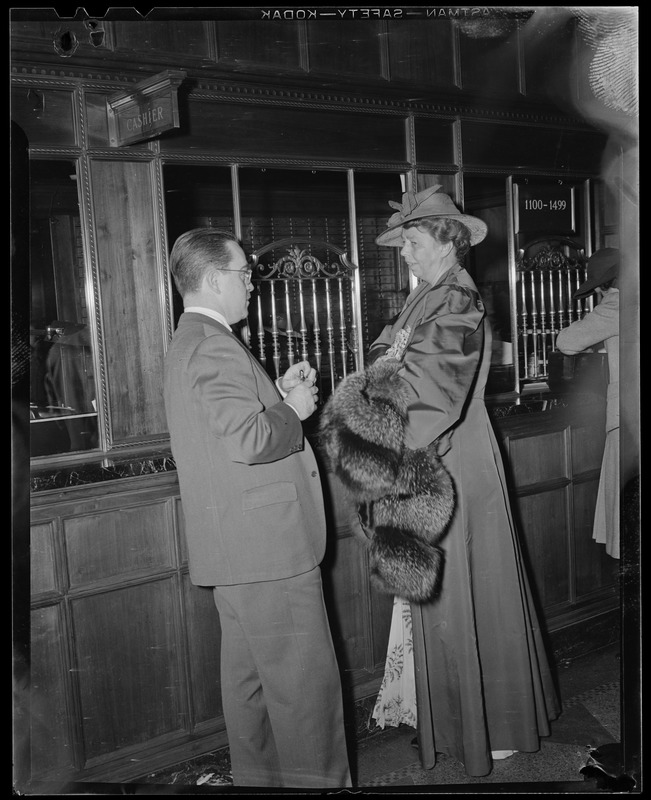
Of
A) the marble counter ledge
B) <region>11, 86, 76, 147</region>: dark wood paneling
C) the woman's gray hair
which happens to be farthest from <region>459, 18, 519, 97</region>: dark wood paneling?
the marble counter ledge

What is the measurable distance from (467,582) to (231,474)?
2.79ft

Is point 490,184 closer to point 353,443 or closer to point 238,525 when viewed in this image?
point 353,443

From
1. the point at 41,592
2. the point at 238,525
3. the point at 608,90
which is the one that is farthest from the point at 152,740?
the point at 608,90

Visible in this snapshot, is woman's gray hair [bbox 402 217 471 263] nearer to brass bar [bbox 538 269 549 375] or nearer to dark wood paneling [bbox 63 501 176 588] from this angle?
dark wood paneling [bbox 63 501 176 588]

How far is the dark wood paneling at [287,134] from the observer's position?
2.78 metres

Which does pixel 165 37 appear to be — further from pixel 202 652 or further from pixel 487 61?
pixel 202 652

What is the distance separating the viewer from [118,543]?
2.39m

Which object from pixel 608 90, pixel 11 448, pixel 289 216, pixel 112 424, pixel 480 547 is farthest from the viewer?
pixel 289 216

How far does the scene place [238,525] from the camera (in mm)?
1997

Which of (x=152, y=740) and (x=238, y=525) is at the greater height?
(x=238, y=525)

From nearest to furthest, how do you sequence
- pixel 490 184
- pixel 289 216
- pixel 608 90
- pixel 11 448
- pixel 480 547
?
pixel 11 448 → pixel 608 90 → pixel 480 547 → pixel 490 184 → pixel 289 216

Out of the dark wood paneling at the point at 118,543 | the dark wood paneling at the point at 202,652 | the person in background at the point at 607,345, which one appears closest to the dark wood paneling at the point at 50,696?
the dark wood paneling at the point at 118,543

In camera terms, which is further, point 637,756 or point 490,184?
point 490,184

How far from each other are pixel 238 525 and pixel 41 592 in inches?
27.6
